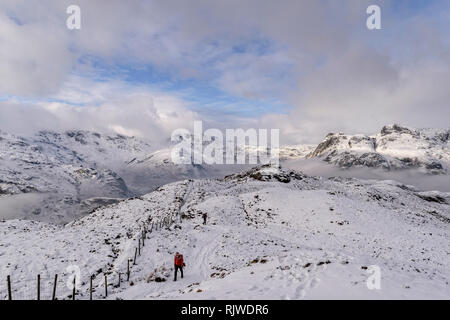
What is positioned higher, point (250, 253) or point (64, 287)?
point (64, 287)

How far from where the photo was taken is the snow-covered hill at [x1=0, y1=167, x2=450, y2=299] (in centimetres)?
1609

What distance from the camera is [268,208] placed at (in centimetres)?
6016

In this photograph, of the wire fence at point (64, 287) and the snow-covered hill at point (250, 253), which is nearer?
the snow-covered hill at point (250, 253)

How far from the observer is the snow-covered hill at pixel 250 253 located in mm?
16094

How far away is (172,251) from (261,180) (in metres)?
72.9

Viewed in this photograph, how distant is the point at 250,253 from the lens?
101 ft

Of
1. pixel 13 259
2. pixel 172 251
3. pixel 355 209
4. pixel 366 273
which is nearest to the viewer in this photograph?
pixel 366 273

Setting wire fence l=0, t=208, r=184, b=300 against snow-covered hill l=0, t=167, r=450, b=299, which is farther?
wire fence l=0, t=208, r=184, b=300

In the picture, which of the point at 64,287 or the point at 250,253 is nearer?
the point at 64,287

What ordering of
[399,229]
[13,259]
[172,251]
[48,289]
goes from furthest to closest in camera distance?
[399,229], [172,251], [13,259], [48,289]
